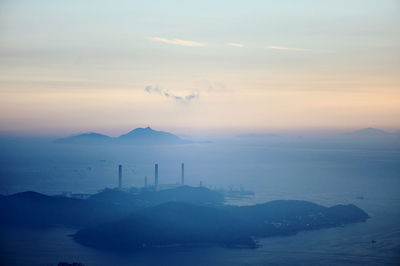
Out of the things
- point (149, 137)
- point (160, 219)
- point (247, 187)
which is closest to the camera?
point (160, 219)

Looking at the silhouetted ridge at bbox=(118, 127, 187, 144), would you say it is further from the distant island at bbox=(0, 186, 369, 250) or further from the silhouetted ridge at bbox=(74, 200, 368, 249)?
the silhouetted ridge at bbox=(74, 200, 368, 249)

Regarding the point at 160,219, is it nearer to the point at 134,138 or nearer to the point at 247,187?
the point at 247,187

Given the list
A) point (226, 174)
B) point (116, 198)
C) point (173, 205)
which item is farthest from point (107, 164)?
point (173, 205)

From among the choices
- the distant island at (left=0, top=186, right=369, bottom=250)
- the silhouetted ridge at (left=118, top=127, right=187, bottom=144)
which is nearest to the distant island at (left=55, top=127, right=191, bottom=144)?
the silhouetted ridge at (left=118, top=127, right=187, bottom=144)

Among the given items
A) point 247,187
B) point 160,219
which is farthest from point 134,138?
point 160,219

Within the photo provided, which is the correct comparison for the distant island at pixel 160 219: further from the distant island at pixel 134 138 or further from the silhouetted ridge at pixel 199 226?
the distant island at pixel 134 138

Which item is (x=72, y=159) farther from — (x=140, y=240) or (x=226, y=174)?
(x=140, y=240)
